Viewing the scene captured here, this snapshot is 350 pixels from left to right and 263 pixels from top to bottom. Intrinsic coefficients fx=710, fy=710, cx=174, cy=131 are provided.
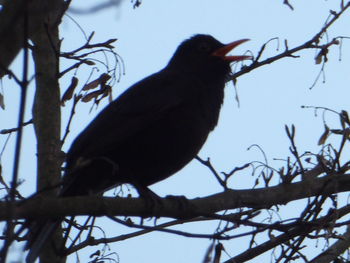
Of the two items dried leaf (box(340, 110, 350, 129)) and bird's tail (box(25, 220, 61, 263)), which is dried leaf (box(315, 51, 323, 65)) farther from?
bird's tail (box(25, 220, 61, 263))

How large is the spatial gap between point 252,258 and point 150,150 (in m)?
1.21

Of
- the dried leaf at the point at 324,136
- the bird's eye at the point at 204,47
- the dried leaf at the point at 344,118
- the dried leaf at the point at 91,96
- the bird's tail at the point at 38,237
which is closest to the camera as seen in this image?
the dried leaf at the point at 344,118

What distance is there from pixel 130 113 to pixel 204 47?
4.22 feet

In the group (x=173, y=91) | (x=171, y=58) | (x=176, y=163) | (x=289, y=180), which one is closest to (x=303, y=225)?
(x=289, y=180)

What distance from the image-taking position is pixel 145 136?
509 centimetres

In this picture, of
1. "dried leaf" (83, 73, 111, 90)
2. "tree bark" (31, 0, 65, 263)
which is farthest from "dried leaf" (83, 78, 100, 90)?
"tree bark" (31, 0, 65, 263)

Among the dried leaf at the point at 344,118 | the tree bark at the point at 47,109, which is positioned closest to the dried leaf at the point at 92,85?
the tree bark at the point at 47,109

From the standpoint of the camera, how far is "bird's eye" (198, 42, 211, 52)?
6.20 m

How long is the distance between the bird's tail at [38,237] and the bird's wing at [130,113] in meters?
0.60

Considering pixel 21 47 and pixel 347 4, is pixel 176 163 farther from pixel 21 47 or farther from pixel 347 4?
pixel 21 47

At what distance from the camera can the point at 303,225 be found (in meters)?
3.85

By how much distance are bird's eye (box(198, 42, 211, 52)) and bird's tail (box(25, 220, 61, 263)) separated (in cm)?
242

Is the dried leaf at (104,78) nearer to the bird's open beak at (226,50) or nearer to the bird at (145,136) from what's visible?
the bird at (145,136)

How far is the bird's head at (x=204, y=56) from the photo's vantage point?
5.93m
